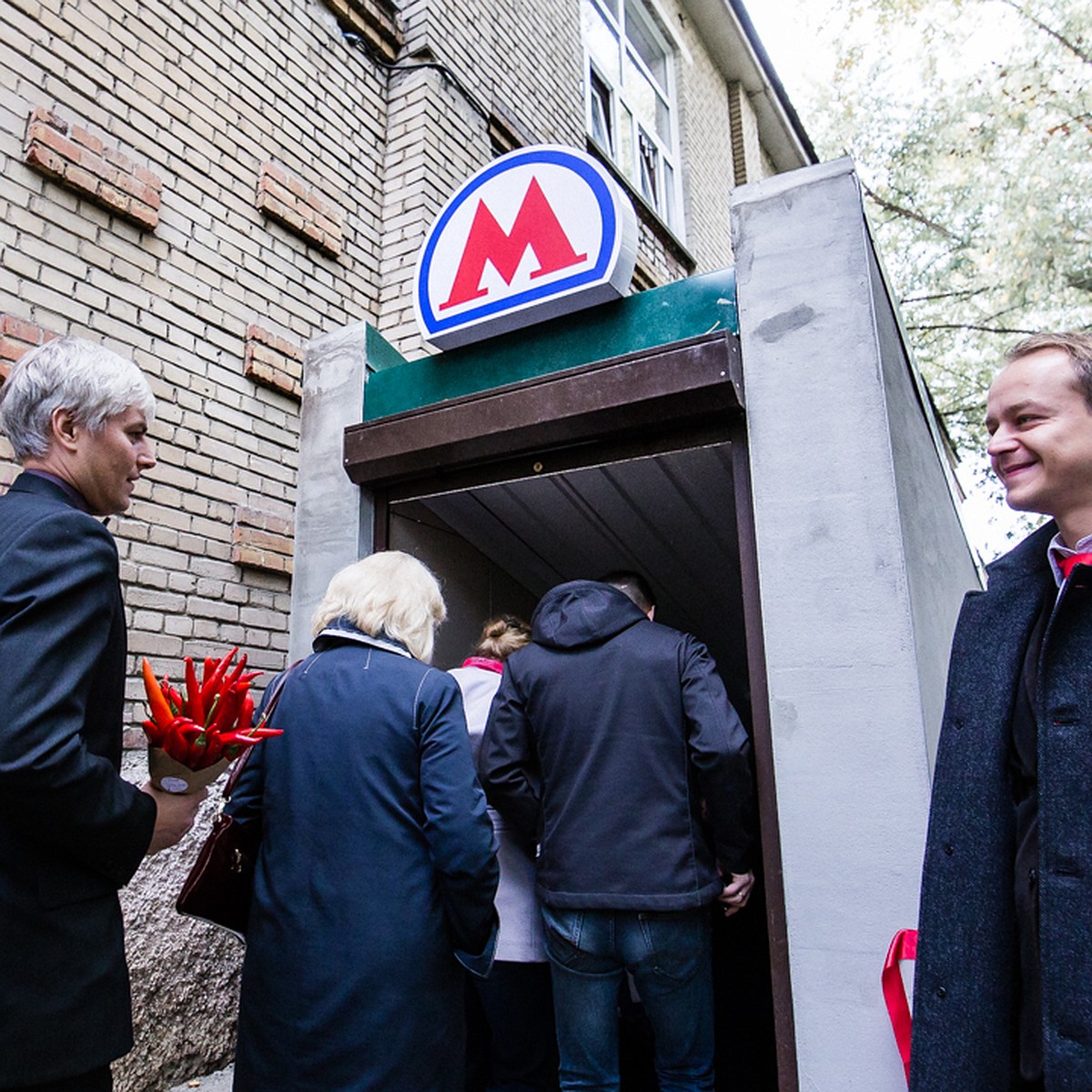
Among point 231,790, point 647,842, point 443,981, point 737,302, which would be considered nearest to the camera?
point 443,981

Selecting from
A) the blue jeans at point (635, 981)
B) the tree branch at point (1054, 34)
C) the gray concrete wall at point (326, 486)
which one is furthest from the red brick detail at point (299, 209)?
the tree branch at point (1054, 34)

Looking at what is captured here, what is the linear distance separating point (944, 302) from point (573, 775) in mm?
14842

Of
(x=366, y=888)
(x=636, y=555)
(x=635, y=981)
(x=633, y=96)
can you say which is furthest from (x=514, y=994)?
(x=633, y=96)

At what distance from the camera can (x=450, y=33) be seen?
18.6ft

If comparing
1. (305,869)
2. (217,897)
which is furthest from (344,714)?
(217,897)

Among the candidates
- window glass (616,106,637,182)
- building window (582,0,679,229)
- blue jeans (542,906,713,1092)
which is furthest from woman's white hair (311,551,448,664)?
window glass (616,106,637,182)

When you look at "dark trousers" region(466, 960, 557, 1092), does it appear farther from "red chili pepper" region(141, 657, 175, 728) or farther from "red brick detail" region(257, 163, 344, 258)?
"red brick detail" region(257, 163, 344, 258)

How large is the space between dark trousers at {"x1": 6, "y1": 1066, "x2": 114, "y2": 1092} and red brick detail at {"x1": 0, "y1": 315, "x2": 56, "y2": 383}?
231cm

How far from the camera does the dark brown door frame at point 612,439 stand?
9.06ft

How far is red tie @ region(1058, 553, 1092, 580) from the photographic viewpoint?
4.78 ft

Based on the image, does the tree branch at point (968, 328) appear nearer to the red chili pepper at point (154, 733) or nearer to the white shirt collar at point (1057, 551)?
the white shirt collar at point (1057, 551)

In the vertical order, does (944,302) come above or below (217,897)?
above

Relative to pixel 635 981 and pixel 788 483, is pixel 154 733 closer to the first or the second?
pixel 635 981

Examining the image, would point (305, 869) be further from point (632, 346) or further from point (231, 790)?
point (632, 346)
